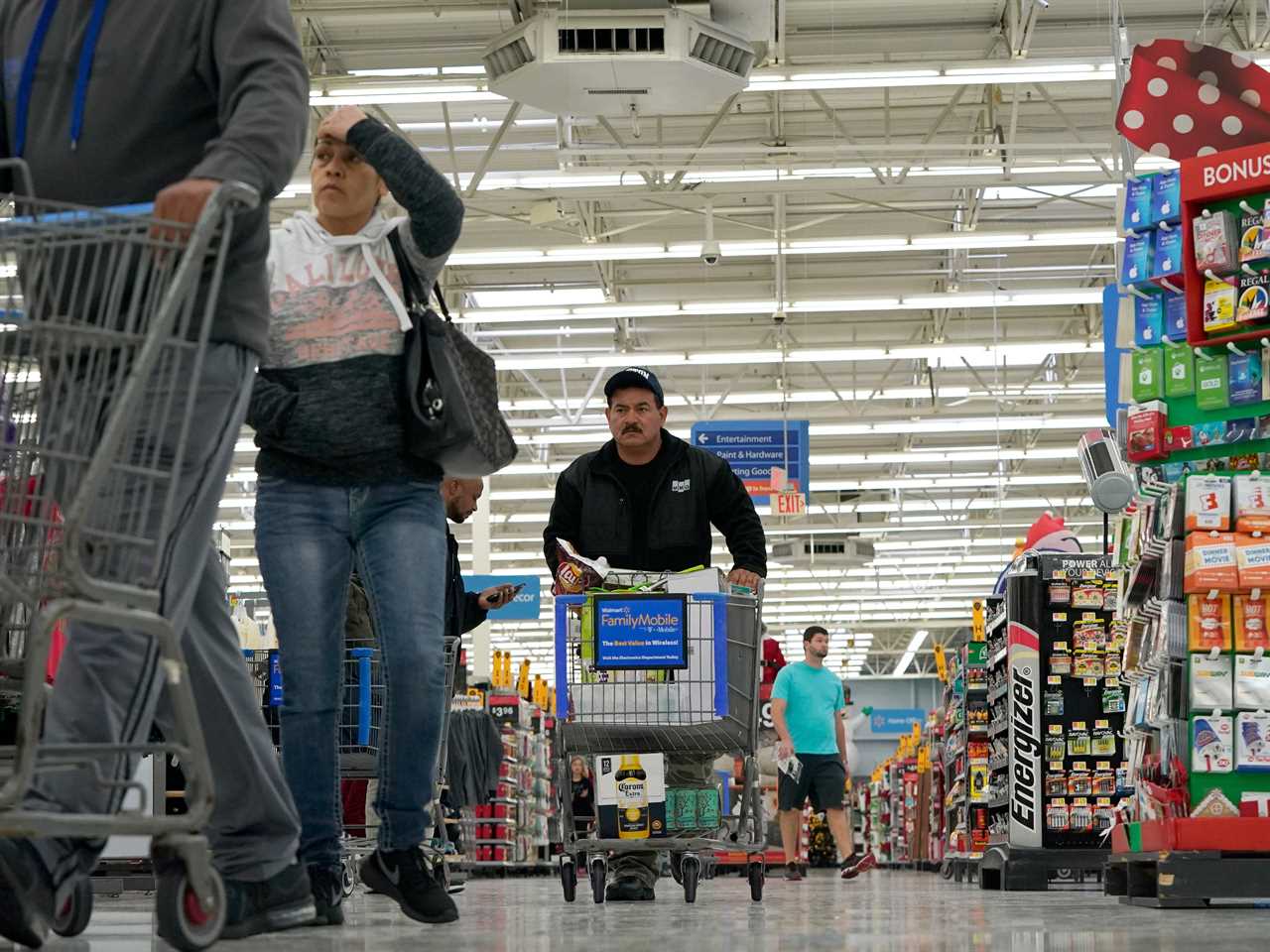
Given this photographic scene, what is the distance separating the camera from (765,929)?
3619mm

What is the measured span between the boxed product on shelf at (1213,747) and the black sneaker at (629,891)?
1673mm

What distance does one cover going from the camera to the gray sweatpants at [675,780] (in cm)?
537

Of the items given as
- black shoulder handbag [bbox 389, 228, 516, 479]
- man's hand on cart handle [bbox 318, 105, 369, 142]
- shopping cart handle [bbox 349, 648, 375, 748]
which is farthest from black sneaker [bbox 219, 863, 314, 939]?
shopping cart handle [bbox 349, 648, 375, 748]

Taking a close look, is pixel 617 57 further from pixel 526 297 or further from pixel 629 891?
pixel 526 297

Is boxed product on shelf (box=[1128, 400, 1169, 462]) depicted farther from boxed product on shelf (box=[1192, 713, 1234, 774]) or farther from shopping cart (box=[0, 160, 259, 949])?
shopping cart (box=[0, 160, 259, 949])

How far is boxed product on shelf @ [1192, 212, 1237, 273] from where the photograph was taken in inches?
207

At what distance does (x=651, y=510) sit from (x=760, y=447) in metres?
13.5

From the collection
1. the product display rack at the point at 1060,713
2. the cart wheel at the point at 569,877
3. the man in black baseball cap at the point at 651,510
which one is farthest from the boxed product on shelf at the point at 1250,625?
the product display rack at the point at 1060,713

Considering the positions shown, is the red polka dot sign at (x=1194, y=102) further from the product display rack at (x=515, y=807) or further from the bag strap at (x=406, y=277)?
the product display rack at (x=515, y=807)

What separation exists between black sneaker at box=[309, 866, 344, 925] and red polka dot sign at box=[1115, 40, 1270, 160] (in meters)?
3.83

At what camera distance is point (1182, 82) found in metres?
5.88

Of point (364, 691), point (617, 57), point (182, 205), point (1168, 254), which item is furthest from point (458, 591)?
point (617, 57)

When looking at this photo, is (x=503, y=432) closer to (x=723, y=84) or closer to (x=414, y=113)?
(x=723, y=84)

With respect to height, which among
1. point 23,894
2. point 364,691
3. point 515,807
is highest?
point 364,691
